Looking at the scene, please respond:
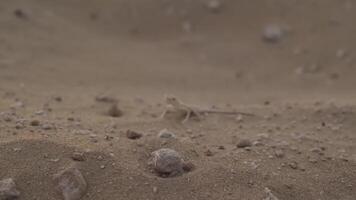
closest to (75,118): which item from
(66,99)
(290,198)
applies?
(66,99)

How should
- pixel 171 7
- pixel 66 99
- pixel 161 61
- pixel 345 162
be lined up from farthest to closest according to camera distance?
1. pixel 171 7
2. pixel 161 61
3. pixel 66 99
4. pixel 345 162

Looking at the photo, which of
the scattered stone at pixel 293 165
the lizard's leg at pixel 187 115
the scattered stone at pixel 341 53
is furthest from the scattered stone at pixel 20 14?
the scattered stone at pixel 293 165

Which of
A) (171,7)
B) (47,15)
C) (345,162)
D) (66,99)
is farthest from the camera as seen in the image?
(171,7)

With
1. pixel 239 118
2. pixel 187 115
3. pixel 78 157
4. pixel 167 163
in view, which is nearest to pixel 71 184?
pixel 78 157

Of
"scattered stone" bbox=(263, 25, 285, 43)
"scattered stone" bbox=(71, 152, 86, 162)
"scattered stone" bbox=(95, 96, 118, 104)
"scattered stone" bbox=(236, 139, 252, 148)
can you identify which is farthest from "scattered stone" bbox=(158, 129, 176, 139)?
"scattered stone" bbox=(263, 25, 285, 43)

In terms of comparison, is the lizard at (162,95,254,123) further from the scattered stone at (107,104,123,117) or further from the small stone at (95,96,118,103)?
the small stone at (95,96,118,103)

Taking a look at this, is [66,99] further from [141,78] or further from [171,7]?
[171,7]

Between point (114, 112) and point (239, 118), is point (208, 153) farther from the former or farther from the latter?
point (114, 112)
